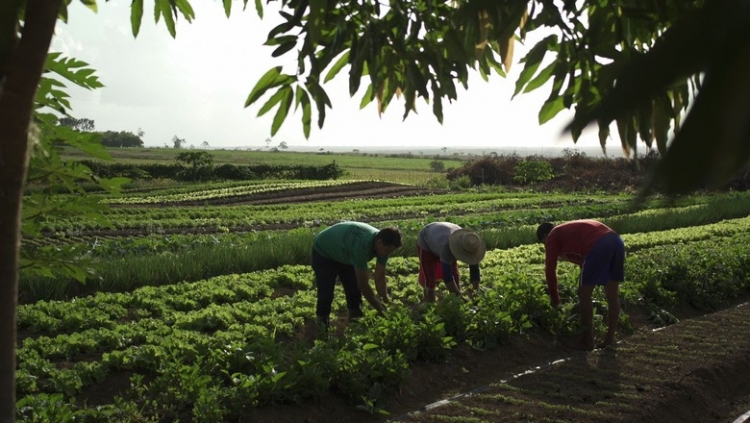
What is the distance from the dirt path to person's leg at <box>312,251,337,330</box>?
4.98ft

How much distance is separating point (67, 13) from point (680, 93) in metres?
2.24

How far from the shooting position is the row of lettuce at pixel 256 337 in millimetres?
5164

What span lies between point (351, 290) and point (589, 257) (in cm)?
256

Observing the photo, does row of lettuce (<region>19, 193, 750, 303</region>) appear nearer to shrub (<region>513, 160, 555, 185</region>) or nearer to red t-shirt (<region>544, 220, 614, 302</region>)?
red t-shirt (<region>544, 220, 614, 302</region>)

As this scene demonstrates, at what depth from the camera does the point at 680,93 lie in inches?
26.1

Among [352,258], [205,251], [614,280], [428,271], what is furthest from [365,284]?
[205,251]

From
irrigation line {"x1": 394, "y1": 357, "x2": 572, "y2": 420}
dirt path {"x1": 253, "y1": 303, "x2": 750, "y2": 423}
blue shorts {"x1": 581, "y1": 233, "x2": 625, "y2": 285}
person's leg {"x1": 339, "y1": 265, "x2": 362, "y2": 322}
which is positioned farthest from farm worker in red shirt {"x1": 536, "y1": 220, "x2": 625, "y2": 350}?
person's leg {"x1": 339, "y1": 265, "x2": 362, "y2": 322}

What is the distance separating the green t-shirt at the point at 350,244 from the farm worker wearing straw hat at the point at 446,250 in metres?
1.10

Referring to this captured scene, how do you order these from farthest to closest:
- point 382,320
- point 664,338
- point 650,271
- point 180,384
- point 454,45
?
1. point 650,271
2. point 664,338
3. point 382,320
4. point 180,384
5. point 454,45

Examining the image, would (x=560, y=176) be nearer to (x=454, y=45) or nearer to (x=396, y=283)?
(x=396, y=283)

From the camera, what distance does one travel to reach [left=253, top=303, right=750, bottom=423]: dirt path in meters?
5.45

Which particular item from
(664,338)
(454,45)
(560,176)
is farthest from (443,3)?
→ (560,176)

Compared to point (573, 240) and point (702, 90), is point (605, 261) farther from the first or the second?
point (702, 90)

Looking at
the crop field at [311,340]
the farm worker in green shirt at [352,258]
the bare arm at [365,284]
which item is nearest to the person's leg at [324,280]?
the farm worker in green shirt at [352,258]
